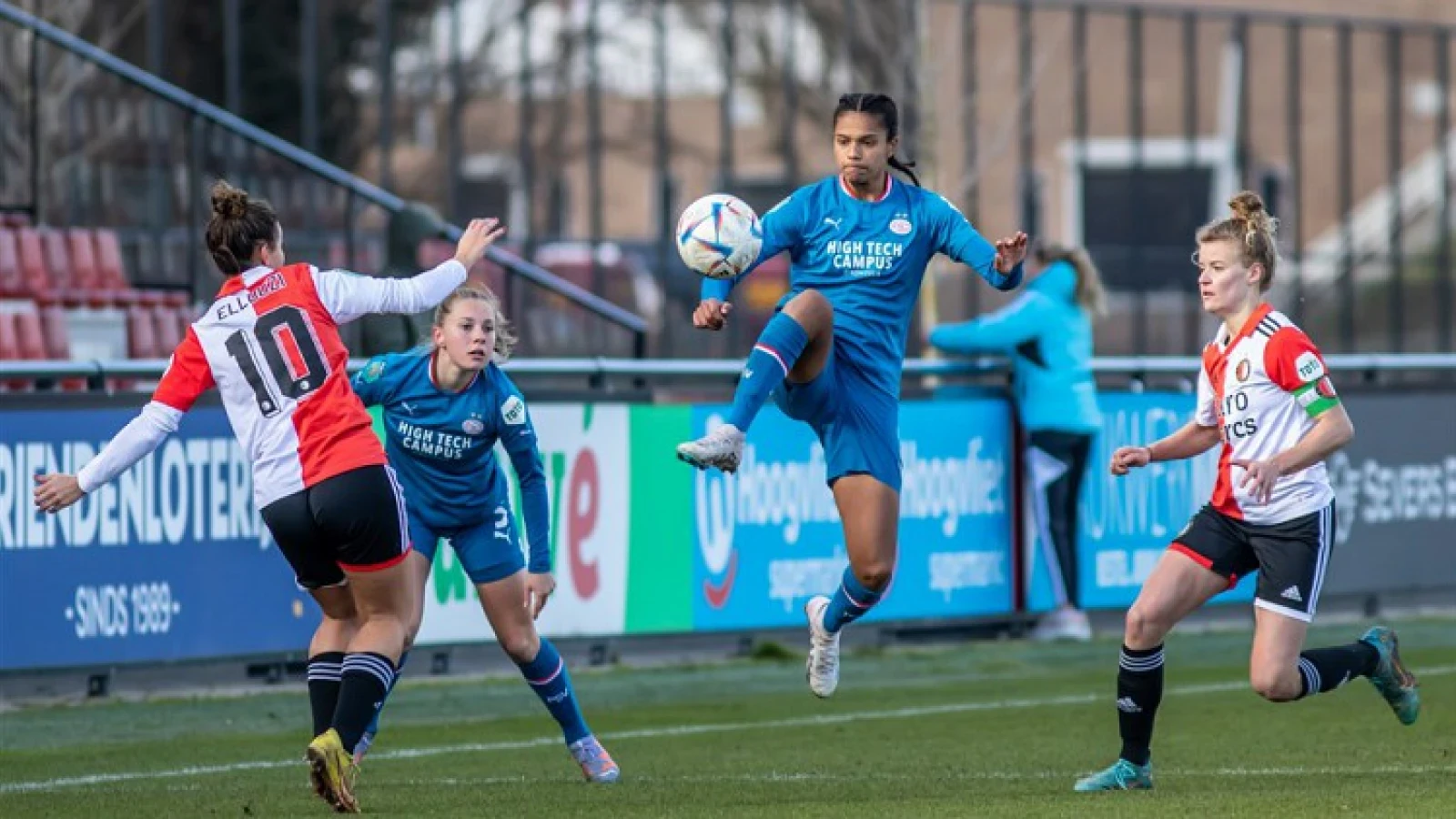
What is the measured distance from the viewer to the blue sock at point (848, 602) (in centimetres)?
1000

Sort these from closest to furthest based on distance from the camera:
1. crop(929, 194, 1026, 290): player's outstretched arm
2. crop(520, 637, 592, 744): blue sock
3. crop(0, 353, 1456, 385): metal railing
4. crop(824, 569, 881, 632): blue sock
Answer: crop(929, 194, 1026, 290): player's outstretched arm → crop(520, 637, 592, 744): blue sock → crop(824, 569, 881, 632): blue sock → crop(0, 353, 1456, 385): metal railing

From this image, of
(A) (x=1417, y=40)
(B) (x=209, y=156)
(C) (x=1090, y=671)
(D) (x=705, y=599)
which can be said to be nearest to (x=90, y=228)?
(B) (x=209, y=156)

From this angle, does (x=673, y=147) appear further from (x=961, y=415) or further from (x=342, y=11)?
(x=961, y=415)

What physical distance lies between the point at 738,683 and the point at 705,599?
26.7 inches

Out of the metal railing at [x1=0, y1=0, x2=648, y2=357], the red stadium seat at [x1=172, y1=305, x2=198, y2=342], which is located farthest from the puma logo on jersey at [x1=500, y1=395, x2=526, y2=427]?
the red stadium seat at [x1=172, y1=305, x2=198, y2=342]

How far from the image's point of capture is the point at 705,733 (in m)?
11.5

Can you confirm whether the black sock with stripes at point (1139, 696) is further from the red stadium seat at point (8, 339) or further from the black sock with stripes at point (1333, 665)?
the red stadium seat at point (8, 339)

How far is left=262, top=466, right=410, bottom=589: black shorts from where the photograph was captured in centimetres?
823

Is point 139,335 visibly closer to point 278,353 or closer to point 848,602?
point 848,602

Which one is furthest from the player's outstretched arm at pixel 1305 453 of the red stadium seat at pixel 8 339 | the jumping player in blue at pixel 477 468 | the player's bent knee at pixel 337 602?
the red stadium seat at pixel 8 339

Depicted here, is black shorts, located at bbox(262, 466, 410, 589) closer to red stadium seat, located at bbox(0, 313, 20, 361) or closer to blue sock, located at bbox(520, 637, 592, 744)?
blue sock, located at bbox(520, 637, 592, 744)

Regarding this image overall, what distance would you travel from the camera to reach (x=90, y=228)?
19.0 m

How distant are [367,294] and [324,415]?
0.39 m

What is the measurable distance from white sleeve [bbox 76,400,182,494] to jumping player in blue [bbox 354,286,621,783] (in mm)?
1043
